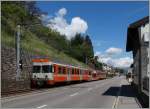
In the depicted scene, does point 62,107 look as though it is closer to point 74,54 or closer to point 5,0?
point 5,0

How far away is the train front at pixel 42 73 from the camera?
143 feet

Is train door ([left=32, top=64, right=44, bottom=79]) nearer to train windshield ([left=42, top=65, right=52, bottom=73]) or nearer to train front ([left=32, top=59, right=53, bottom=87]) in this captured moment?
train front ([left=32, top=59, right=53, bottom=87])

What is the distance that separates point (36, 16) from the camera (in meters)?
67.4

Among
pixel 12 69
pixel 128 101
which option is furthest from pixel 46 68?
pixel 128 101

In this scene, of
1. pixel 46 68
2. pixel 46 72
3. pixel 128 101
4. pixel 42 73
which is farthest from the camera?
pixel 42 73

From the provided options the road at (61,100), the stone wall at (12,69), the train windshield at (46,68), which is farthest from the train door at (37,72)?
the road at (61,100)

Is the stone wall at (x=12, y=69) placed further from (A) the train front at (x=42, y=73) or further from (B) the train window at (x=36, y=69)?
(B) the train window at (x=36, y=69)

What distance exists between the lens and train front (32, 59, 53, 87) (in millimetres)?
43688

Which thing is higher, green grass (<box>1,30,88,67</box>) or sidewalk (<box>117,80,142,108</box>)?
green grass (<box>1,30,88,67</box>)

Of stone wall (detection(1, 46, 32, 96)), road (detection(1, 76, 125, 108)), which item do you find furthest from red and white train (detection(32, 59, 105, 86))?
road (detection(1, 76, 125, 108))

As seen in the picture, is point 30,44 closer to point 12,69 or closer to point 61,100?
point 12,69

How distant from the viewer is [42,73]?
44281 millimetres

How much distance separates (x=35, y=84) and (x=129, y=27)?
53.6 ft

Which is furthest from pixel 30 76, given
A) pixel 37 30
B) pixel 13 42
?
pixel 37 30
